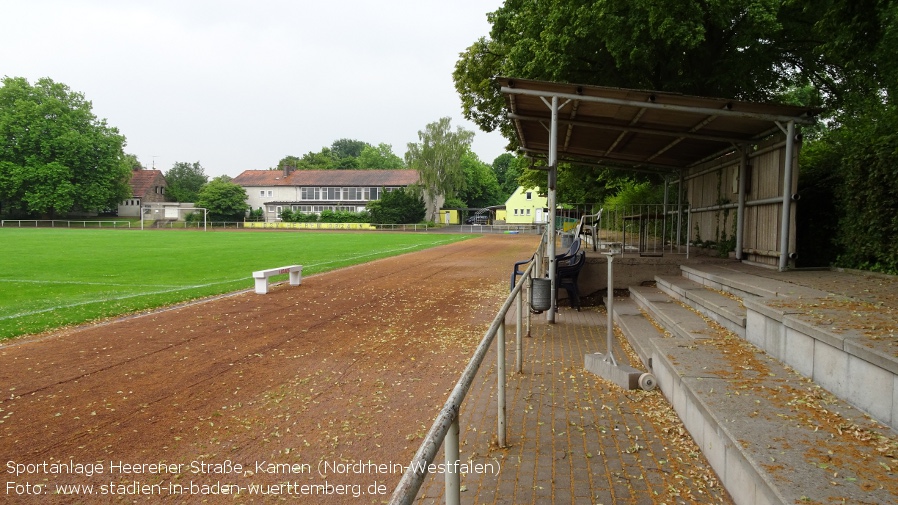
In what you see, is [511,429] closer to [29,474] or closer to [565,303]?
[29,474]

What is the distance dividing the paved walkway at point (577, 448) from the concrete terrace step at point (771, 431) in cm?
20

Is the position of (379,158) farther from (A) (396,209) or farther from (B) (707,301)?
(B) (707,301)

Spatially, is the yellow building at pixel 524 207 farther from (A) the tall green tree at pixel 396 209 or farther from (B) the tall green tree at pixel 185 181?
(B) the tall green tree at pixel 185 181

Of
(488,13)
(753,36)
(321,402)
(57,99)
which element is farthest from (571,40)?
(57,99)

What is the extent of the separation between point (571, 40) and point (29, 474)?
1382 centimetres

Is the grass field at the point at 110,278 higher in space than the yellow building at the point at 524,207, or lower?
lower

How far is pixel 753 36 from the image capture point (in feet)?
47.3

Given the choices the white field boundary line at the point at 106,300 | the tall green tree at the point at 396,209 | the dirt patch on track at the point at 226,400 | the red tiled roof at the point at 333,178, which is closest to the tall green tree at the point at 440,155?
the tall green tree at the point at 396,209

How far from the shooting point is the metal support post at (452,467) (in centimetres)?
222

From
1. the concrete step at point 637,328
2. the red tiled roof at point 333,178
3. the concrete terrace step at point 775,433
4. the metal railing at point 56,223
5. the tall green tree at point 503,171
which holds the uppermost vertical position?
the tall green tree at point 503,171

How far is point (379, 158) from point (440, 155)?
50685 millimetres

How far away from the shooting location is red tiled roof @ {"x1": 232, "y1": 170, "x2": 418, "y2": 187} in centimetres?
8631

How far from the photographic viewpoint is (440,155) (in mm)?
74750

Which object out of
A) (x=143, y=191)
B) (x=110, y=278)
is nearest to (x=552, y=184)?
(x=110, y=278)
